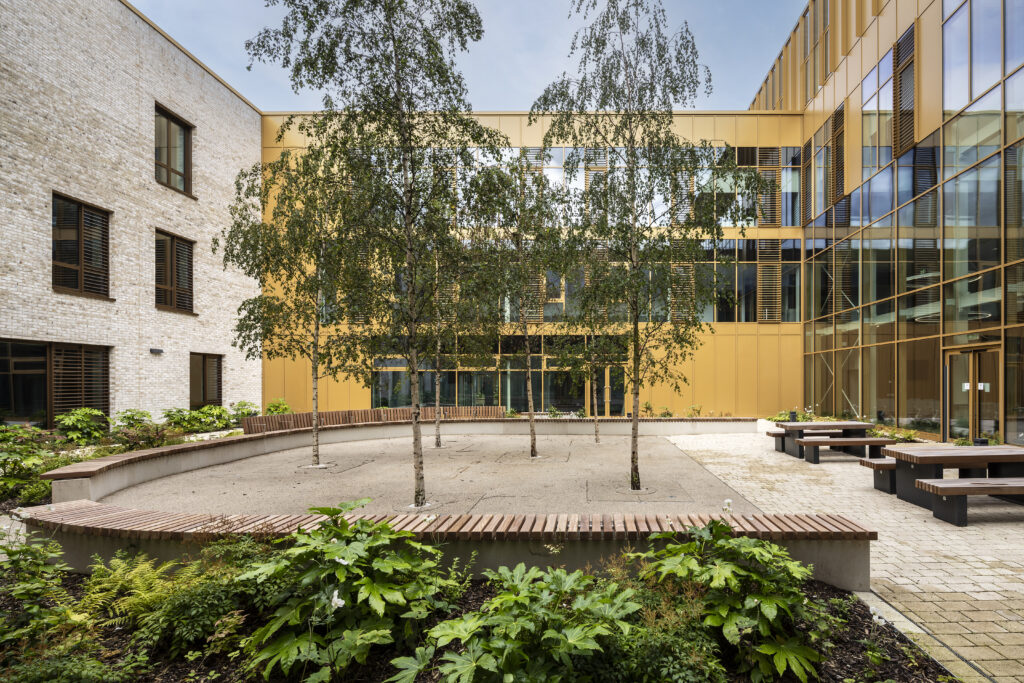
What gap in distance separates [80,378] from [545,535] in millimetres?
16529

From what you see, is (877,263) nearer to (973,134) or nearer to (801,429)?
(973,134)

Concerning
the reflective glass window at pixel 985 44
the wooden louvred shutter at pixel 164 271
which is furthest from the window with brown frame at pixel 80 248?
the reflective glass window at pixel 985 44

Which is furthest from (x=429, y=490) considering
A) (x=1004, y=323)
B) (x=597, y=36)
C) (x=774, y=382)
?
(x=774, y=382)

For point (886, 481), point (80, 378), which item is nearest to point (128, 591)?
point (886, 481)

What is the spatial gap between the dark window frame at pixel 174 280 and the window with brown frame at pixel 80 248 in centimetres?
189

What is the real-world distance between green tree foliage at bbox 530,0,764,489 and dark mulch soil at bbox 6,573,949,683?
5.29 meters

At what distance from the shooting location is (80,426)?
46.7 ft

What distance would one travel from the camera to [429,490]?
31.0 ft

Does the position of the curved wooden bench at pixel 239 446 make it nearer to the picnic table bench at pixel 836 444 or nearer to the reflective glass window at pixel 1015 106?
the picnic table bench at pixel 836 444

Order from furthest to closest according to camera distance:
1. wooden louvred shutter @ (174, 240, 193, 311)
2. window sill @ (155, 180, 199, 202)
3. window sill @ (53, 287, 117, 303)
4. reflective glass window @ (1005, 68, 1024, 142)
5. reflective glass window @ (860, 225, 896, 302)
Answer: wooden louvred shutter @ (174, 240, 193, 311) < window sill @ (155, 180, 199, 202) < reflective glass window @ (860, 225, 896, 302) < window sill @ (53, 287, 117, 303) < reflective glass window @ (1005, 68, 1024, 142)

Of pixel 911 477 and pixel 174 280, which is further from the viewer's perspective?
pixel 174 280

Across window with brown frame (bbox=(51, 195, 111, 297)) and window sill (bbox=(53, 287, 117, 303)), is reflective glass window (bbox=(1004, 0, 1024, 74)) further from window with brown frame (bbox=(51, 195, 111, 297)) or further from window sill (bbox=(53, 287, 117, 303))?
window sill (bbox=(53, 287, 117, 303))

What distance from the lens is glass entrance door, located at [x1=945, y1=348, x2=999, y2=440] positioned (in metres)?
12.4

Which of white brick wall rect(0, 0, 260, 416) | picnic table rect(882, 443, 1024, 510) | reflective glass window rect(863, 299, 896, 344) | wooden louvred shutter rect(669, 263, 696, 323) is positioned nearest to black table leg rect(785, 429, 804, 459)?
picnic table rect(882, 443, 1024, 510)
